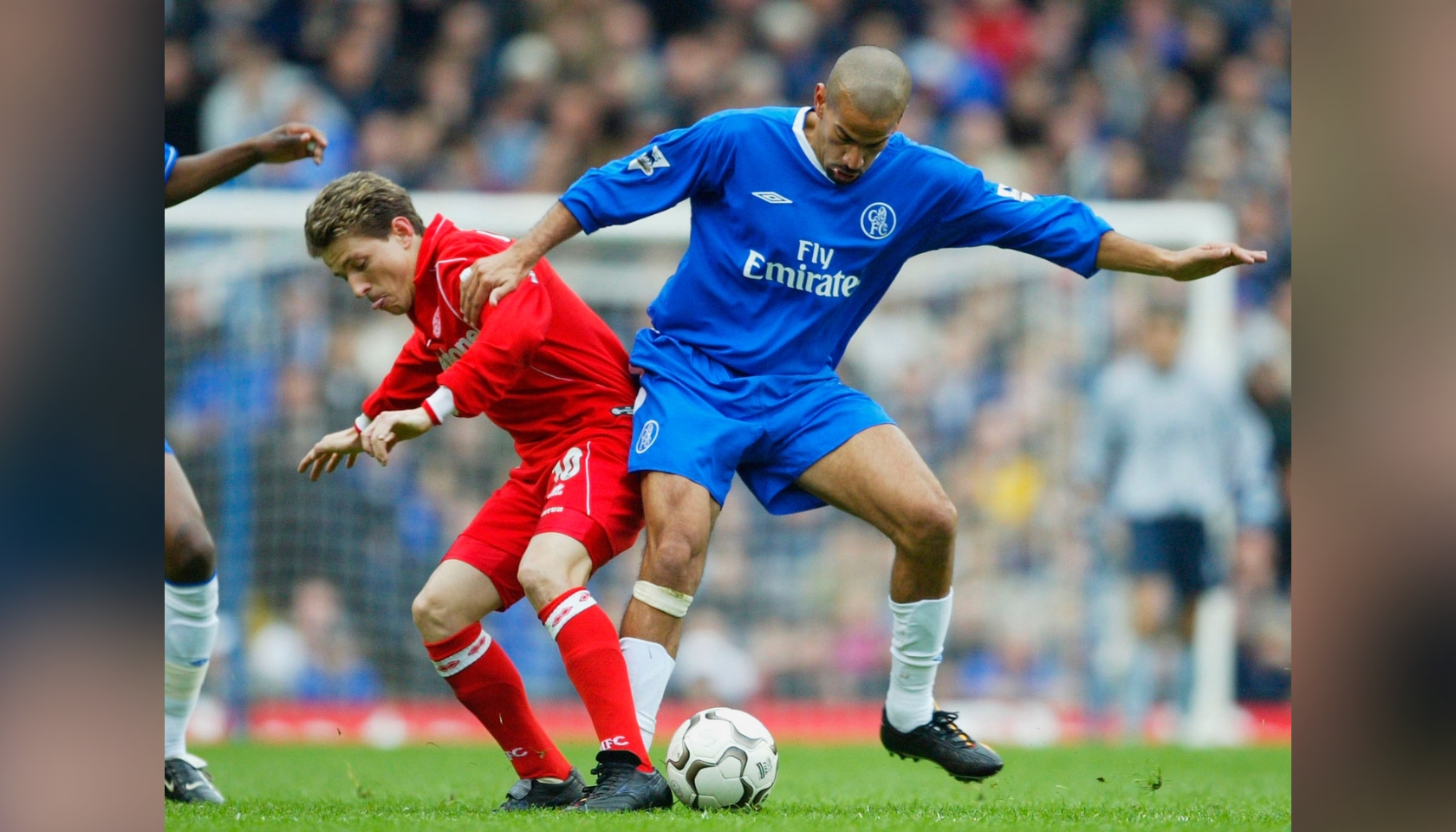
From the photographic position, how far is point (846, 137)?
440 centimetres

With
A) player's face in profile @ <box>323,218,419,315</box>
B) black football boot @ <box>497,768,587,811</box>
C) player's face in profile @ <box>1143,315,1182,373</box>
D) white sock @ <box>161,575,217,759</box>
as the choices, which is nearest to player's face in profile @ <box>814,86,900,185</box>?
player's face in profile @ <box>323,218,419,315</box>

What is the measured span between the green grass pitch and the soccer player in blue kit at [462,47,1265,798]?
1.53 ft

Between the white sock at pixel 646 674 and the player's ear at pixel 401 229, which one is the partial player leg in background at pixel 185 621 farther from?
the white sock at pixel 646 674

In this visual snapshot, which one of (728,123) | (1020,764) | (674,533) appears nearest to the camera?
(674,533)

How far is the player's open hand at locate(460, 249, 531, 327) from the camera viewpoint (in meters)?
4.28

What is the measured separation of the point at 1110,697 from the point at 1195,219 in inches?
128

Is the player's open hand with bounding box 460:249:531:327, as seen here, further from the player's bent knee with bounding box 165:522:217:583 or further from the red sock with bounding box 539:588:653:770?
the player's bent knee with bounding box 165:522:217:583

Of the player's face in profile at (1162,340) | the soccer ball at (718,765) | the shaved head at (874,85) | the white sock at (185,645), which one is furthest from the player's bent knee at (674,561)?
the player's face in profile at (1162,340)
